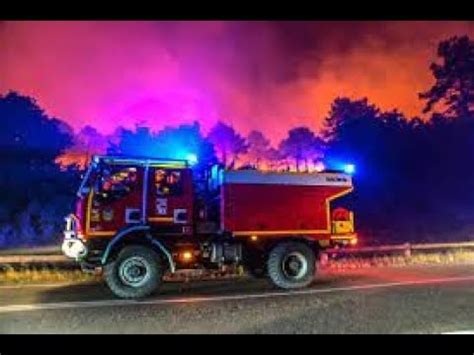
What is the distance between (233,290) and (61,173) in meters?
11.3

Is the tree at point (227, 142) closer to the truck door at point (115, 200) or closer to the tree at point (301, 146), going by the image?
the tree at point (301, 146)

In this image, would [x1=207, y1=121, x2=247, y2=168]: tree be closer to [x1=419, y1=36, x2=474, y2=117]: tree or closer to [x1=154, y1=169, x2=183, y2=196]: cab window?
[x1=154, y1=169, x2=183, y2=196]: cab window

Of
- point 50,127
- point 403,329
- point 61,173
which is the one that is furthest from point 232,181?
point 61,173

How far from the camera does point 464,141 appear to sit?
2511 centimetres

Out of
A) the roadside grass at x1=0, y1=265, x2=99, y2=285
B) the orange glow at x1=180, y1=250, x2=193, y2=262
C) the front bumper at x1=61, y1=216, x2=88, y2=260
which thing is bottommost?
the roadside grass at x1=0, y1=265, x2=99, y2=285

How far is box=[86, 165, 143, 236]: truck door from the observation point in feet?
38.2

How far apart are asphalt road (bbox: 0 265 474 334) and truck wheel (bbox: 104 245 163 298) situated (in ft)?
0.78

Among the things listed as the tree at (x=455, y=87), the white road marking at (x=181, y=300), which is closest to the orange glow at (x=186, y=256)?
the white road marking at (x=181, y=300)

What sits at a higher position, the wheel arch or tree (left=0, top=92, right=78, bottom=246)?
tree (left=0, top=92, right=78, bottom=246)

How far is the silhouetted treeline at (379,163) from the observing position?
72.0ft

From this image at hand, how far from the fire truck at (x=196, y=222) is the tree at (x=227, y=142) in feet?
11.9

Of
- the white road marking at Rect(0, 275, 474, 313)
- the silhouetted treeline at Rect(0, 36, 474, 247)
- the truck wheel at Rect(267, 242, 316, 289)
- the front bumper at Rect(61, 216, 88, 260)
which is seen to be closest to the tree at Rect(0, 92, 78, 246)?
the silhouetted treeline at Rect(0, 36, 474, 247)

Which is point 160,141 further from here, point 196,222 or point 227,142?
point 196,222
